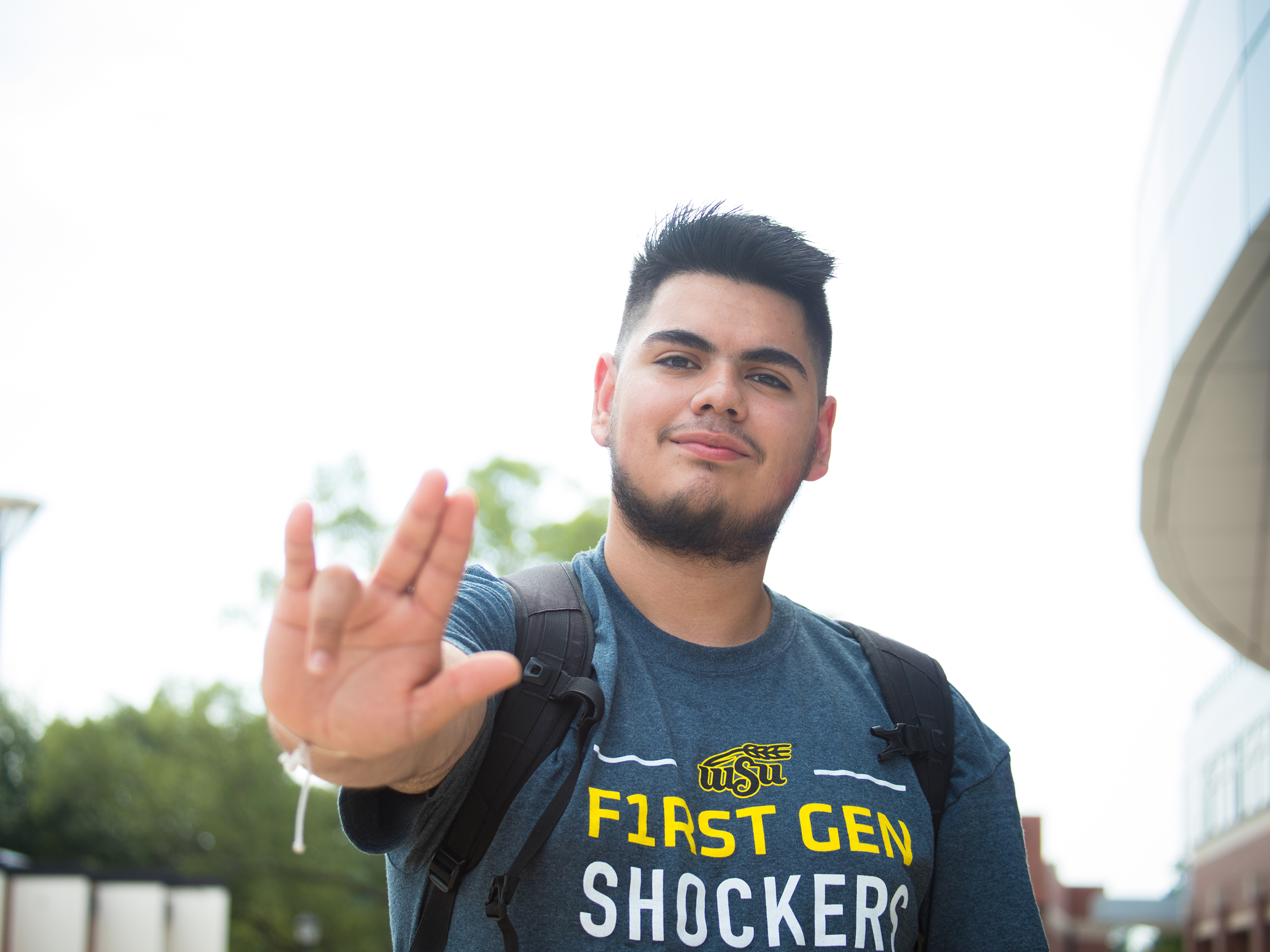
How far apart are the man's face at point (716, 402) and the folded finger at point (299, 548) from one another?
1114 millimetres

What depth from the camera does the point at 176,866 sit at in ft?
74.9

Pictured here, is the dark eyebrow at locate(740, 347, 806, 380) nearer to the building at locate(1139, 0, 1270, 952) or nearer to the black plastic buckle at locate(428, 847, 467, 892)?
the black plastic buckle at locate(428, 847, 467, 892)

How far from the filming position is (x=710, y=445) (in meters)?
2.37

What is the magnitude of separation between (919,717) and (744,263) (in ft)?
4.03

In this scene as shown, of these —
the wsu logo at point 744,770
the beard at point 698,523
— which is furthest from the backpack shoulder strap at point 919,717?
the beard at point 698,523

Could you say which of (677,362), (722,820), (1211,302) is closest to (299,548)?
(722,820)

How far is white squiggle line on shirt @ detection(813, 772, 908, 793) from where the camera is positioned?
2164 millimetres

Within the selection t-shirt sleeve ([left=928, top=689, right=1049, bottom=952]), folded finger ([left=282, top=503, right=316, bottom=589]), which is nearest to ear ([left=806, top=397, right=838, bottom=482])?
t-shirt sleeve ([left=928, top=689, right=1049, bottom=952])

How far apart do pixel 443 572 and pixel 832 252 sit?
1757 mm

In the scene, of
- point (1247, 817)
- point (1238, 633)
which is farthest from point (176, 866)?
point (1247, 817)

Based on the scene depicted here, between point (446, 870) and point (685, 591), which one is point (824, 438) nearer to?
point (685, 591)

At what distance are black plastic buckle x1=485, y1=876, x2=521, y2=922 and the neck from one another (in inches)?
30.3

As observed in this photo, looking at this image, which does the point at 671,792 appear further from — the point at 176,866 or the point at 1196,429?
the point at 176,866

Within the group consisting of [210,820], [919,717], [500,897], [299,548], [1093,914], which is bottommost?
[1093,914]
